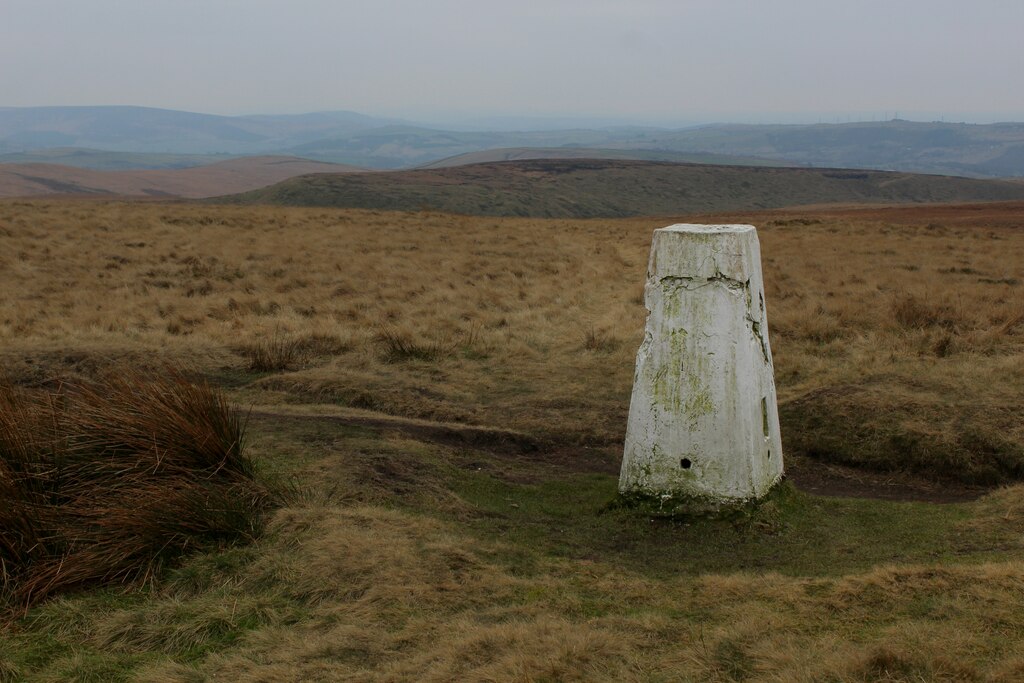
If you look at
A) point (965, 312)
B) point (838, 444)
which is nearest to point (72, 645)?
point (838, 444)

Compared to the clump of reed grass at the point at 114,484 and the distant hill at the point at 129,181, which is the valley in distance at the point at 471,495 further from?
the distant hill at the point at 129,181

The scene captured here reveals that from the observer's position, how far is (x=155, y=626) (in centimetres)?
503

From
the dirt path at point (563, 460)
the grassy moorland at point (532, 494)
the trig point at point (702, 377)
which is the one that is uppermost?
the trig point at point (702, 377)

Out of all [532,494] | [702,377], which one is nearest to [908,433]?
[702,377]

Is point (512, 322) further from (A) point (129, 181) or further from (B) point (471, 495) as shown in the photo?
(A) point (129, 181)

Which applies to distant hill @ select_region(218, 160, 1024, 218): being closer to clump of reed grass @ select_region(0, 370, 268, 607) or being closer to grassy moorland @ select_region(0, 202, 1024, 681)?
grassy moorland @ select_region(0, 202, 1024, 681)

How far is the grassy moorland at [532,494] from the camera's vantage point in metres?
4.43

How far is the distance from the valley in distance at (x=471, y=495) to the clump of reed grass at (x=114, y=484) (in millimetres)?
23

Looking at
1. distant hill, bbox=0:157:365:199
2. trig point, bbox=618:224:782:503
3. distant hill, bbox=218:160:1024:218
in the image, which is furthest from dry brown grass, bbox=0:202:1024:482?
distant hill, bbox=0:157:365:199

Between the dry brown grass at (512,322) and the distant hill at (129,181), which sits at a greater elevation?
the distant hill at (129,181)

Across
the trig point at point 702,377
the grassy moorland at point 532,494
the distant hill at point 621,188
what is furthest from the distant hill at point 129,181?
the trig point at point 702,377

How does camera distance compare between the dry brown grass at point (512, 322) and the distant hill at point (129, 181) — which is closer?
the dry brown grass at point (512, 322)

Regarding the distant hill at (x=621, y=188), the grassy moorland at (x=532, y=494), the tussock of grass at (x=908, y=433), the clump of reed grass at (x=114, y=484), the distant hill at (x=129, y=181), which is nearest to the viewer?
the grassy moorland at (x=532, y=494)

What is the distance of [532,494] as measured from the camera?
7.71 metres
